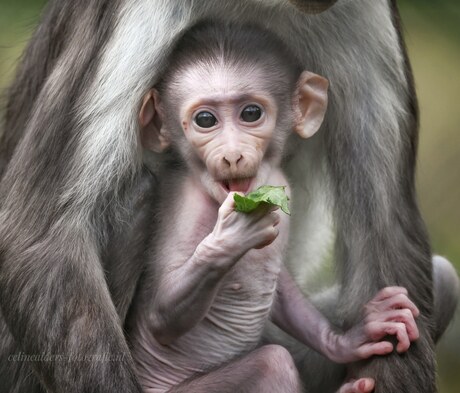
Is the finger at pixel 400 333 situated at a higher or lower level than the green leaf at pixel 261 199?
lower

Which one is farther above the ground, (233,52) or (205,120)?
(233,52)

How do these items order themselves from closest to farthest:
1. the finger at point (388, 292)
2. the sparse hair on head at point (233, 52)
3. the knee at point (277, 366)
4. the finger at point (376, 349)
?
the knee at point (277, 366)
the sparse hair on head at point (233, 52)
the finger at point (376, 349)
the finger at point (388, 292)

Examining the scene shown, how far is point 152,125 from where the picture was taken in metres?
7.34

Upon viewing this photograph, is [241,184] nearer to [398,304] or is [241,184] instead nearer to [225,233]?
[225,233]

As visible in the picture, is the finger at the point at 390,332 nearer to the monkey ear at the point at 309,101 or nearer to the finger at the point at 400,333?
the finger at the point at 400,333

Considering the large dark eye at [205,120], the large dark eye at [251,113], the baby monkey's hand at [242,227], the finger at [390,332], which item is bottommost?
the finger at [390,332]

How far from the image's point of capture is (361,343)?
741 cm

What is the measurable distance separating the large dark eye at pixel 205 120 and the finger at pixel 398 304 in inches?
50.8

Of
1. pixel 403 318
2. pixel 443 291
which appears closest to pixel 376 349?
pixel 403 318

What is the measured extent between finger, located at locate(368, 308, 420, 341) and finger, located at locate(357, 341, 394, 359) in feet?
0.37

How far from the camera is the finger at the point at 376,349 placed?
7307mm

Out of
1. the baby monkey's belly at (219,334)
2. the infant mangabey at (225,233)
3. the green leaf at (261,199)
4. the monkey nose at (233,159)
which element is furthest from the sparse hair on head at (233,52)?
the baby monkey's belly at (219,334)

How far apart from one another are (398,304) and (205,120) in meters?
1.36

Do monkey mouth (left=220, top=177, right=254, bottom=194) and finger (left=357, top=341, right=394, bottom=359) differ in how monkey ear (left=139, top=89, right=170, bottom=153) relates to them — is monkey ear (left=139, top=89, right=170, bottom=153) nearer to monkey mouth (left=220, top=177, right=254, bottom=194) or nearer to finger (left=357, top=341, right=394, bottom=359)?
monkey mouth (left=220, top=177, right=254, bottom=194)
